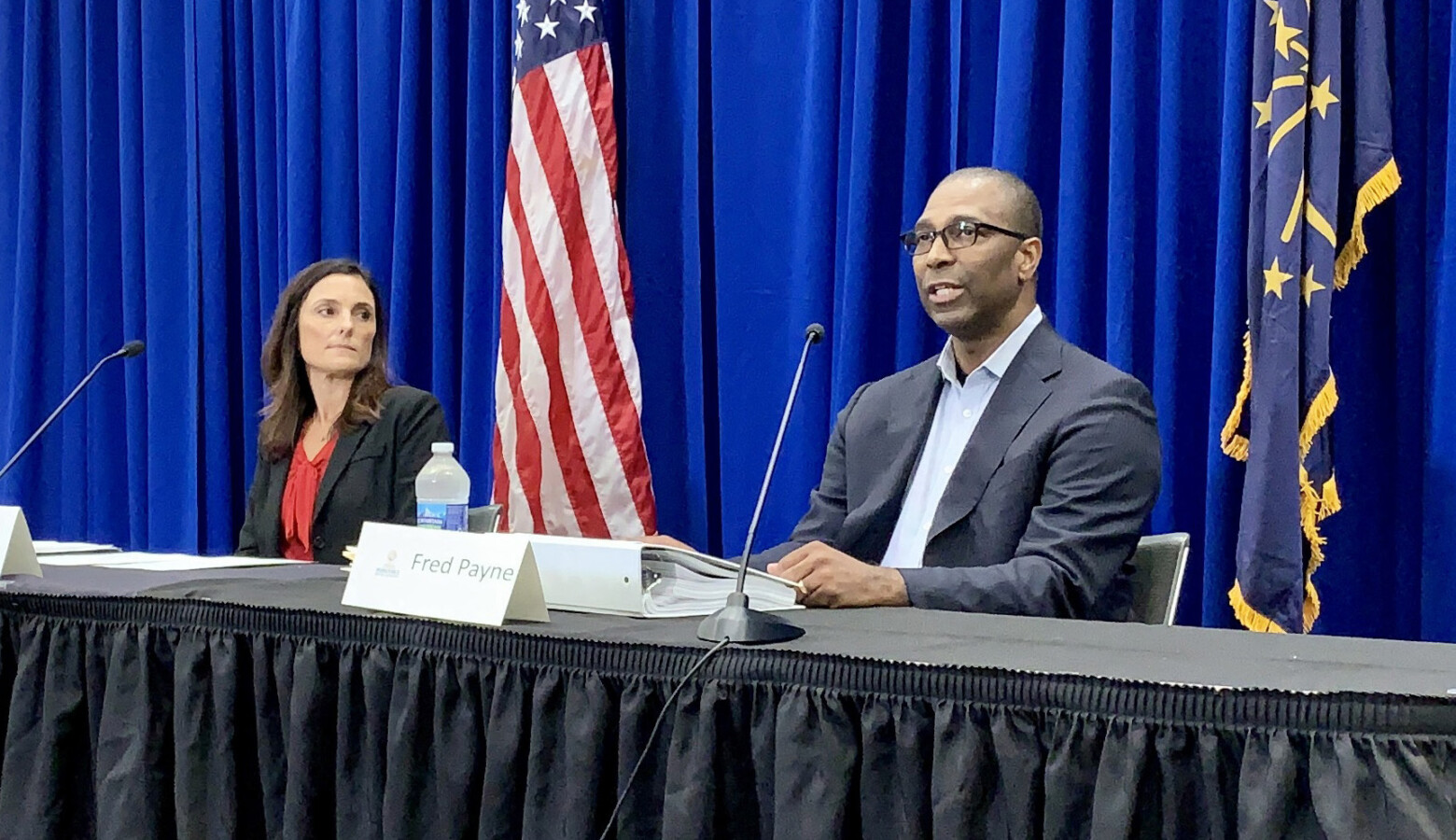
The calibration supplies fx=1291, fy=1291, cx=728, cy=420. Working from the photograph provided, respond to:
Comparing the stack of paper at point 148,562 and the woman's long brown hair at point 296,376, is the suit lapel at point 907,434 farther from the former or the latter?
the woman's long brown hair at point 296,376

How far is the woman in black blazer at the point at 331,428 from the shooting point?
2557 mm

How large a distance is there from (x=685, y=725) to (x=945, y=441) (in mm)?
1077

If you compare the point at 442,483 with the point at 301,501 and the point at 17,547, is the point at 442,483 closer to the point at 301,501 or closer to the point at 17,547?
the point at 301,501

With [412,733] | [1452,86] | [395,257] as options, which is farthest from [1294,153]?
[395,257]

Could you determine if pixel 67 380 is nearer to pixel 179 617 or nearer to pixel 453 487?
pixel 453 487

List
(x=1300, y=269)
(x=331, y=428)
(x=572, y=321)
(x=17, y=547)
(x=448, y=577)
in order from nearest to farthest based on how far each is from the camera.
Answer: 1. (x=448, y=577)
2. (x=17, y=547)
3. (x=1300, y=269)
4. (x=331, y=428)
5. (x=572, y=321)

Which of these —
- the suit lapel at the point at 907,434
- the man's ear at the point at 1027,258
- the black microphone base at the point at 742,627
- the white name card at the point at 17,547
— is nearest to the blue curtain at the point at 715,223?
the man's ear at the point at 1027,258

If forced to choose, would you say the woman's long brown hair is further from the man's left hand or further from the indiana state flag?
the indiana state flag

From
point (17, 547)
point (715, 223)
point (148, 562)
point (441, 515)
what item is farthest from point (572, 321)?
point (17, 547)

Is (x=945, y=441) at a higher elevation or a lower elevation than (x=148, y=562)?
higher

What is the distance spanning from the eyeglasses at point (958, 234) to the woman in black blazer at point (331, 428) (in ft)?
3.68

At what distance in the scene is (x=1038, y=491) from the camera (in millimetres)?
1860

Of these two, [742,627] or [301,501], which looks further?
[301,501]

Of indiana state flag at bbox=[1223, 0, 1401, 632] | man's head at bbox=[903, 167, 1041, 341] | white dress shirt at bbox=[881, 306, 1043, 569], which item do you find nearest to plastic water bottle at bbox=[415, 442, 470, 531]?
white dress shirt at bbox=[881, 306, 1043, 569]
